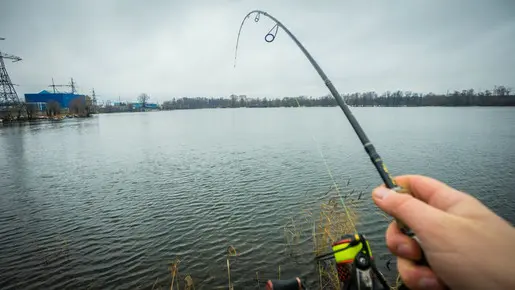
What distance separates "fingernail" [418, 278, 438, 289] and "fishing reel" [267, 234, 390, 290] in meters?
0.63

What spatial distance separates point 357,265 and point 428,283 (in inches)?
29.7

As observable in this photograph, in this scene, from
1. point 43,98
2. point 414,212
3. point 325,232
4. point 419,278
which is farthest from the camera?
point 43,98

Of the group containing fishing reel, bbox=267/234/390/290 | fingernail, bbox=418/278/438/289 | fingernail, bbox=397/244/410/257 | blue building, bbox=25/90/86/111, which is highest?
blue building, bbox=25/90/86/111

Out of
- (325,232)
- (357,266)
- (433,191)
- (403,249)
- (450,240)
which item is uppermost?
(433,191)

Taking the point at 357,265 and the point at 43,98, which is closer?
the point at 357,265

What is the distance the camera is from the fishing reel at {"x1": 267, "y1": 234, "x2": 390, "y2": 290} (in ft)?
7.02

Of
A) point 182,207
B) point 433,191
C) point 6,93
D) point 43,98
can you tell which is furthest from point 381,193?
point 43,98

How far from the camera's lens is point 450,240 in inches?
49.1

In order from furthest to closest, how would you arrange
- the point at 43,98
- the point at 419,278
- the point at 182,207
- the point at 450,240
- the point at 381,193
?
the point at 43,98
the point at 182,207
the point at 381,193
the point at 419,278
the point at 450,240

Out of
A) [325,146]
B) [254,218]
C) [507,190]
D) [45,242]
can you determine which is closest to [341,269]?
[254,218]

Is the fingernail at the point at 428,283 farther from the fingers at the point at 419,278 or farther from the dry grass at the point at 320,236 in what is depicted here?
the dry grass at the point at 320,236

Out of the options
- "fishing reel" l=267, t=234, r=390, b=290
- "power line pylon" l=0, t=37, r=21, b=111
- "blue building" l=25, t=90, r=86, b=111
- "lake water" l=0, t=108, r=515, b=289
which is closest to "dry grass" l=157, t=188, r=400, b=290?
"lake water" l=0, t=108, r=515, b=289

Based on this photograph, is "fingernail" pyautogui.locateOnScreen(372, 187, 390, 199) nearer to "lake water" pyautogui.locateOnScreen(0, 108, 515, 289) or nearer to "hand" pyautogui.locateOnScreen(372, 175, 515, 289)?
"hand" pyautogui.locateOnScreen(372, 175, 515, 289)

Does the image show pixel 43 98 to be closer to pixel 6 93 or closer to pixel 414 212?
pixel 6 93
